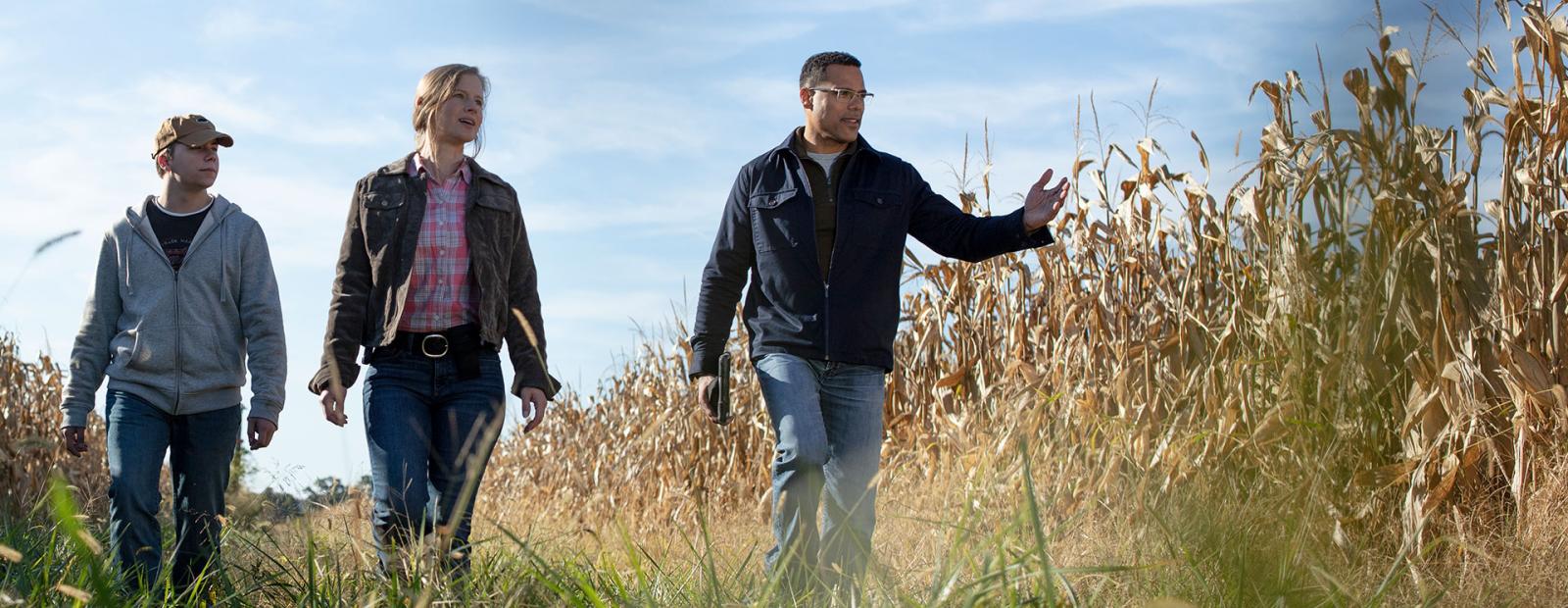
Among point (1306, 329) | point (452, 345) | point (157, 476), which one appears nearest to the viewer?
point (1306, 329)

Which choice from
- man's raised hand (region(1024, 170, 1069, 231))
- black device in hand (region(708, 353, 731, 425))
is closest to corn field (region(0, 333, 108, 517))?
black device in hand (region(708, 353, 731, 425))

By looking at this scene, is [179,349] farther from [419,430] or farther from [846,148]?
[846,148]

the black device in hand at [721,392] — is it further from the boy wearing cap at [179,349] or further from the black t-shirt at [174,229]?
the black t-shirt at [174,229]

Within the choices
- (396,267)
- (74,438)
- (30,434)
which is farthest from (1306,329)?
(30,434)

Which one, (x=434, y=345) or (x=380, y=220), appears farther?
(x=380, y=220)

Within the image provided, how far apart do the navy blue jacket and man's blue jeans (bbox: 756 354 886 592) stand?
71 millimetres

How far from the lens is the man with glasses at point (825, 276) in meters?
3.75

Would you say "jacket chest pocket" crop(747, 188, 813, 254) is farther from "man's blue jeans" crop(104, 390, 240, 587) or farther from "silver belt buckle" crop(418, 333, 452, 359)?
"man's blue jeans" crop(104, 390, 240, 587)

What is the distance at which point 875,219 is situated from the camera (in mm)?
3982

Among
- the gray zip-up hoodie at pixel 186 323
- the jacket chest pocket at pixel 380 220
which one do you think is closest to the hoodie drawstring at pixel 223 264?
the gray zip-up hoodie at pixel 186 323

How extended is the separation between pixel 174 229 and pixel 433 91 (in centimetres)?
107

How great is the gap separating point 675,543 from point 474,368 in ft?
10.2

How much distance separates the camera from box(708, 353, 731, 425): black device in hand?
389 centimetres

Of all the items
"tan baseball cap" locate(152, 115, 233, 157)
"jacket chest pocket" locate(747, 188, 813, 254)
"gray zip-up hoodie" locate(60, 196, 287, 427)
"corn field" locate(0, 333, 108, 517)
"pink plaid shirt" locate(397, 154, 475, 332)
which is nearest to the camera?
"pink plaid shirt" locate(397, 154, 475, 332)
